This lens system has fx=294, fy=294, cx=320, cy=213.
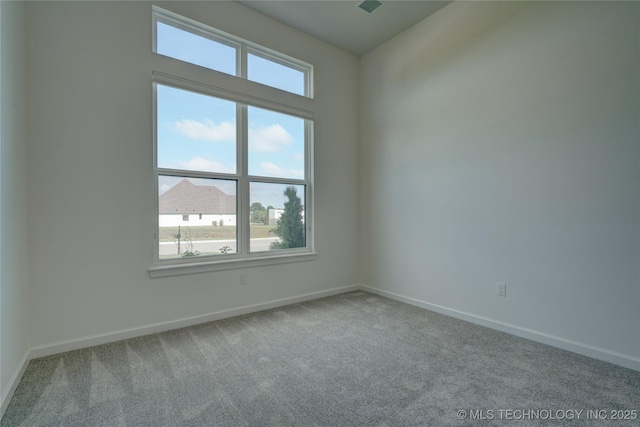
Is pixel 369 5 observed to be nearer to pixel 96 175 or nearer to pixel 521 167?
pixel 521 167

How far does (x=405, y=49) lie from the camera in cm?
365

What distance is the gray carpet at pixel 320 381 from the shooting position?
1.62 metres

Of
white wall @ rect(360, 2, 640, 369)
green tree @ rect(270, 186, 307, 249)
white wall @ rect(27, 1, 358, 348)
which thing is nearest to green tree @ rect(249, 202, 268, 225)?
green tree @ rect(270, 186, 307, 249)

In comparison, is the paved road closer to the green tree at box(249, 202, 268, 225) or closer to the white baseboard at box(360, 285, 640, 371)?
the green tree at box(249, 202, 268, 225)

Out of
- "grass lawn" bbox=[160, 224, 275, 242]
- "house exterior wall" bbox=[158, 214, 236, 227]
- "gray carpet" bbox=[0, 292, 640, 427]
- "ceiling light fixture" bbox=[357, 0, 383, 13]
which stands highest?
"ceiling light fixture" bbox=[357, 0, 383, 13]

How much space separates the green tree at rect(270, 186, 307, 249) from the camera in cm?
365

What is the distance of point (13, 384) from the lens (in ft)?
6.00

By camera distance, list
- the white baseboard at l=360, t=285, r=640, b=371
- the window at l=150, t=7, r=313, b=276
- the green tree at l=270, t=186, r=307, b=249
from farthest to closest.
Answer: the green tree at l=270, t=186, r=307, b=249 → the window at l=150, t=7, r=313, b=276 → the white baseboard at l=360, t=285, r=640, b=371

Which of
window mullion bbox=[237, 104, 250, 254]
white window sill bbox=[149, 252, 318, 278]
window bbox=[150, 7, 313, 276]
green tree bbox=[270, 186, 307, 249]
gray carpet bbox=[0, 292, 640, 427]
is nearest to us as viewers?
gray carpet bbox=[0, 292, 640, 427]

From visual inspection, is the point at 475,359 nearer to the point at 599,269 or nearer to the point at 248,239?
the point at 599,269

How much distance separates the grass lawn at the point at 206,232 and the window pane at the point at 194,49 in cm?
166

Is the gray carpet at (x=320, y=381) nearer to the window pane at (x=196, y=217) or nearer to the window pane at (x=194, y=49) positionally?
the window pane at (x=196, y=217)

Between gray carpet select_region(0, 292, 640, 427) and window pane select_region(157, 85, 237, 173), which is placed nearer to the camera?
gray carpet select_region(0, 292, 640, 427)

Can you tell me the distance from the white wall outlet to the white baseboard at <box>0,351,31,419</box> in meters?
3.67
